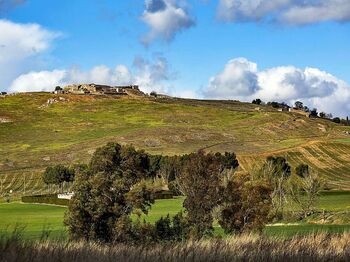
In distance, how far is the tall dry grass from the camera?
28.8ft

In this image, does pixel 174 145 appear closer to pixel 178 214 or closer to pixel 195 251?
pixel 178 214

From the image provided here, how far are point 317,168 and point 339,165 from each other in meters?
7.83

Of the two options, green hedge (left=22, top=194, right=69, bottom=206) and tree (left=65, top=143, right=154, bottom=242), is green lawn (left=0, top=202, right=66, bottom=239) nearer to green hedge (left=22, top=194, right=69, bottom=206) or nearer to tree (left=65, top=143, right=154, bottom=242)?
green hedge (left=22, top=194, right=69, bottom=206)

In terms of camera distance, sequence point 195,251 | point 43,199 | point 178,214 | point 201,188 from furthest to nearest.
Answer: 1. point 43,199
2. point 201,188
3. point 178,214
4. point 195,251

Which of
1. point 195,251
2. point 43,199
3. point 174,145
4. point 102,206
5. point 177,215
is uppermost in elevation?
point 174,145

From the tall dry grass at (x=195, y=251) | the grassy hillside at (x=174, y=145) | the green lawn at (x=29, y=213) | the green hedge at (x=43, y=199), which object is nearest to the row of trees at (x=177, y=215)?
→ the tall dry grass at (x=195, y=251)

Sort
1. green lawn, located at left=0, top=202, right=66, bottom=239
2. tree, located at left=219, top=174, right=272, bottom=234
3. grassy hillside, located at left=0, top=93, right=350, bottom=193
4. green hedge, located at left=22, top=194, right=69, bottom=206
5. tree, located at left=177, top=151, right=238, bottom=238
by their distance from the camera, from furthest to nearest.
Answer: grassy hillside, located at left=0, top=93, right=350, bottom=193
green hedge, located at left=22, top=194, right=69, bottom=206
green lawn, located at left=0, top=202, right=66, bottom=239
tree, located at left=219, top=174, right=272, bottom=234
tree, located at left=177, top=151, right=238, bottom=238

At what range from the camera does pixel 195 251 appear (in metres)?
9.64

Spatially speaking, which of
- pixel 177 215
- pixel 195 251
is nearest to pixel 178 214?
pixel 177 215

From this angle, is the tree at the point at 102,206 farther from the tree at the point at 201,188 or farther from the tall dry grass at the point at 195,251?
the tall dry grass at the point at 195,251

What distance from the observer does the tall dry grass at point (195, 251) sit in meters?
8.79

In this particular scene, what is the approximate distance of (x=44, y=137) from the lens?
7520 inches

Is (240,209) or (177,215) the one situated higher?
(240,209)

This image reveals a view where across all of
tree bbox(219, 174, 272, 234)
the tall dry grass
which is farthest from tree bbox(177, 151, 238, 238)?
the tall dry grass
